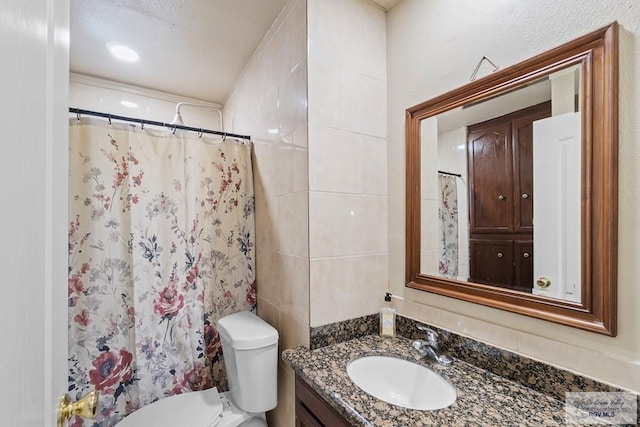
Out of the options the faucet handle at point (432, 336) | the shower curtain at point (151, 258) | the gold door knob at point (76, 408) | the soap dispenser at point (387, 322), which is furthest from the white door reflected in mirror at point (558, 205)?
the shower curtain at point (151, 258)

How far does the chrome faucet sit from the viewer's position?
1114 mm

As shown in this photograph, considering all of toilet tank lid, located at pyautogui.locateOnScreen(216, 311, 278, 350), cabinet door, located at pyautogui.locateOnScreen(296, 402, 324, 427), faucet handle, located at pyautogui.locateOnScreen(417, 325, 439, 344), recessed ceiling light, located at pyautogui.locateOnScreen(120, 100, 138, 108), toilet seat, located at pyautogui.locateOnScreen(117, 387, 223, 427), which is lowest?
toilet seat, located at pyautogui.locateOnScreen(117, 387, 223, 427)

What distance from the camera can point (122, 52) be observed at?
1822 mm

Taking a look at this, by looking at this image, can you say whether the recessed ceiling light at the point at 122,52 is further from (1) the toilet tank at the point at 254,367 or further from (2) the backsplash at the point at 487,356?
(2) the backsplash at the point at 487,356

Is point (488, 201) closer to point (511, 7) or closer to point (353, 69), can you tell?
point (511, 7)

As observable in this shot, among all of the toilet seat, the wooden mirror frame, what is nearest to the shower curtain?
the toilet seat

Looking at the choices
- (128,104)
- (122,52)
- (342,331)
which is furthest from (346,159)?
(128,104)

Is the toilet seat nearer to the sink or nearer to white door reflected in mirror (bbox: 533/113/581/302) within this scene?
the sink

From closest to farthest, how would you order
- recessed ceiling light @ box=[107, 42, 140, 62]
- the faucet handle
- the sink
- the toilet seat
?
the sink → the faucet handle → the toilet seat → recessed ceiling light @ box=[107, 42, 140, 62]

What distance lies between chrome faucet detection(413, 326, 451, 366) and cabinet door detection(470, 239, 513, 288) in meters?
0.28

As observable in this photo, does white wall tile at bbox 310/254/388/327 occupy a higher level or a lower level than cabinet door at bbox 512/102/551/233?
lower

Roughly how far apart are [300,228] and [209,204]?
2.38ft

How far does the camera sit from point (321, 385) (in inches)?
38.2

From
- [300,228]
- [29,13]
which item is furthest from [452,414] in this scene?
[29,13]
